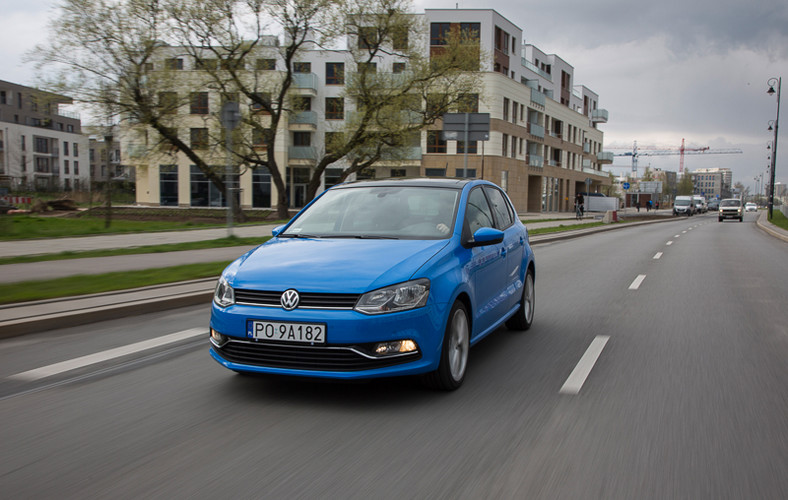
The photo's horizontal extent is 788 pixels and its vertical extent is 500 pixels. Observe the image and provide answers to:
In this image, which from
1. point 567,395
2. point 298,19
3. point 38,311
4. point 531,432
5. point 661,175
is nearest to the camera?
point 531,432

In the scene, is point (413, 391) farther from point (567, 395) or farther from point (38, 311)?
point (38, 311)

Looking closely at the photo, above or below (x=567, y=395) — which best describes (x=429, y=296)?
above

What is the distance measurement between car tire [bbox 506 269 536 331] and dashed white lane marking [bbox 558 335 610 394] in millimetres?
729

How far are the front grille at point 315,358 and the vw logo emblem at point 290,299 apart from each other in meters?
0.24

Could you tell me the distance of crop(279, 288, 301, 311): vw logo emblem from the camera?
4062 millimetres

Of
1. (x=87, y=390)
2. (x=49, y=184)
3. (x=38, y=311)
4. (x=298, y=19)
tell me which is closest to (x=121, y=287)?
(x=38, y=311)

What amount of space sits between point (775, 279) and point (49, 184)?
157ft

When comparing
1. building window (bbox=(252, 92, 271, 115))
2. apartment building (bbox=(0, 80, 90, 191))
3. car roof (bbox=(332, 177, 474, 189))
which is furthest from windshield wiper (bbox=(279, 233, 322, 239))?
apartment building (bbox=(0, 80, 90, 191))

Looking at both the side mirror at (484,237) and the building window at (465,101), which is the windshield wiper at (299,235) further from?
the building window at (465,101)

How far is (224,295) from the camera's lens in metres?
4.42

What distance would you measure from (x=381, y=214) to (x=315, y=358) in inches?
64.9

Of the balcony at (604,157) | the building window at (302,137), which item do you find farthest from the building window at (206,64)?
the balcony at (604,157)

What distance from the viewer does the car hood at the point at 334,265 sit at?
162 inches

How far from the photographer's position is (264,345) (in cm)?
417
